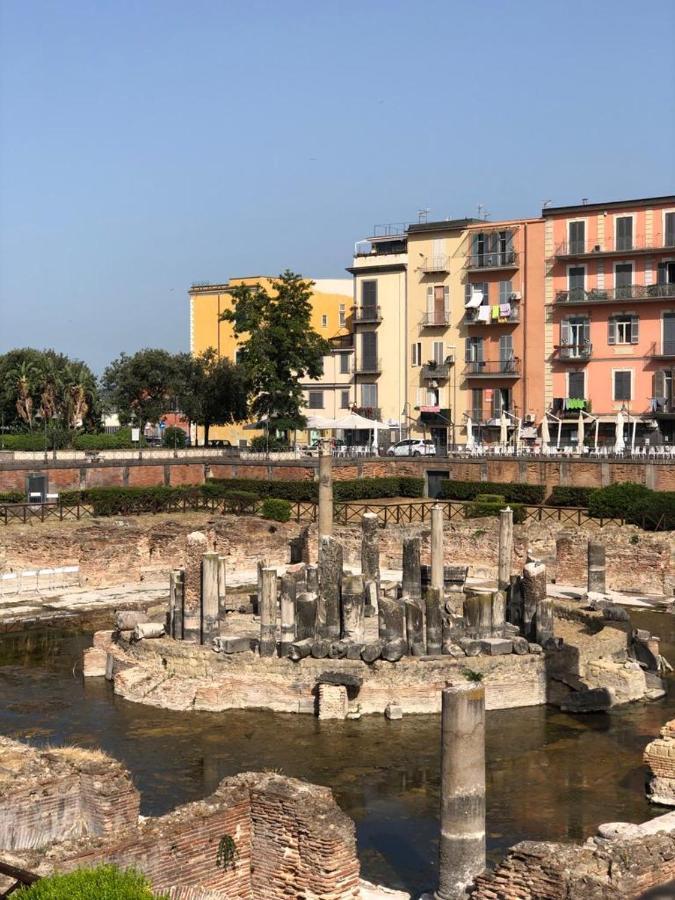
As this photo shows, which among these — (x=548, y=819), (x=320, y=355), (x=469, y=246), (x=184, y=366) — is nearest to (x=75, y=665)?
(x=548, y=819)

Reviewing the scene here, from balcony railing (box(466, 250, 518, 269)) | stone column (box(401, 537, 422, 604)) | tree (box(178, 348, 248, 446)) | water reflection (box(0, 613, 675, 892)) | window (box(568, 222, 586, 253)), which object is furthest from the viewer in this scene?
tree (box(178, 348, 248, 446))

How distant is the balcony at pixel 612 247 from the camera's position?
58219mm

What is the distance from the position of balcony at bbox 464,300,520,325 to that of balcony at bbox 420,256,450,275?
256 centimetres

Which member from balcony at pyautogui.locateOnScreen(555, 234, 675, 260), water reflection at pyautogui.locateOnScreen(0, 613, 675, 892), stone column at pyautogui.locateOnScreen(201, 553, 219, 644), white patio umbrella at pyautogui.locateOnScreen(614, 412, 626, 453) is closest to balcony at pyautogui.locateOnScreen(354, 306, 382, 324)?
balcony at pyautogui.locateOnScreen(555, 234, 675, 260)

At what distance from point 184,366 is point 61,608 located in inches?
1617

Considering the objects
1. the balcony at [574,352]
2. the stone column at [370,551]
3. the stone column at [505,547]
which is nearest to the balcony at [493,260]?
the balcony at [574,352]

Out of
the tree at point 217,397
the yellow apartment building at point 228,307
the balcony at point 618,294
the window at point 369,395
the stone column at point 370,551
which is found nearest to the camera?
the stone column at point 370,551

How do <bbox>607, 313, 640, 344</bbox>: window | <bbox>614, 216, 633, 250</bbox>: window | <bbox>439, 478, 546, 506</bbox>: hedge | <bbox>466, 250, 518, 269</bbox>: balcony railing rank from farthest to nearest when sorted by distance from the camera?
1. <bbox>466, 250, 518, 269</bbox>: balcony railing
2. <bbox>607, 313, 640, 344</bbox>: window
3. <bbox>614, 216, 633, 250</bbox>: window
4. <bbox>439, 478, 546, 506</bbox>: hedge

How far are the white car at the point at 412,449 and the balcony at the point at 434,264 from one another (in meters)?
9.29

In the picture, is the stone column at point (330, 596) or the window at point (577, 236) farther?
the window at point (577, 236)

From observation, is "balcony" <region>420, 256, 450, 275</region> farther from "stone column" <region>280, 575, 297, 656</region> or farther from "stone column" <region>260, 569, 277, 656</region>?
"stone column" <region>280, 575, 297, 656</region>

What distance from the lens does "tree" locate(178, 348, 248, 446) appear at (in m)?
72.4

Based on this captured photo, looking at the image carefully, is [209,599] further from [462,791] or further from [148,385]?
[148,385]

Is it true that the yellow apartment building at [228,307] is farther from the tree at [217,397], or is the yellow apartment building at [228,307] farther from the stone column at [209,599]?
the stone column at [209,599]
